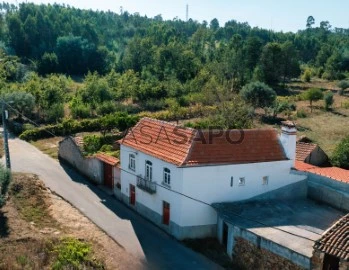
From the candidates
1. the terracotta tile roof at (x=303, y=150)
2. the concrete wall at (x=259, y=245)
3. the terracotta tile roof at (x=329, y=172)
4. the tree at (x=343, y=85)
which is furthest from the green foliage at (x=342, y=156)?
the tree at (x=343, y=85)

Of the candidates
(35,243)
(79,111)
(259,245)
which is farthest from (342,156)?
(79,111)

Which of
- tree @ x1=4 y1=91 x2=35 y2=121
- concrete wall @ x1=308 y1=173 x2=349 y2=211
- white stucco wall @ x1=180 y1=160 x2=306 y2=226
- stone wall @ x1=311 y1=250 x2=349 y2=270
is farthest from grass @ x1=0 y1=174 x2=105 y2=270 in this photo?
tree @ x1=4 y1=91 x2=35 y2=121

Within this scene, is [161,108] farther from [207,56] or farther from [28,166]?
[207,56]

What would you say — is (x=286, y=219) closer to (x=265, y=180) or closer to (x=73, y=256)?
(x=265, y=180)

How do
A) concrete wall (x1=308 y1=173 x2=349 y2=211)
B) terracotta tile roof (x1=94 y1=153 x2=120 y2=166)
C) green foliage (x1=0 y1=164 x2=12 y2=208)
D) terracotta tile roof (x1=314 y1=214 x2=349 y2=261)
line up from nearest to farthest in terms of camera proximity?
terracotta tile roof (x1=314 y1=214 x2=349 y2=261) → concrete wall (x1=308 y1=173 x2=349 y2=211) → green foliage (x1=0 y1=164 x2=12 y2=208) → terracotta tile roof (x1=94 y1=153 x2=120 y2=166)

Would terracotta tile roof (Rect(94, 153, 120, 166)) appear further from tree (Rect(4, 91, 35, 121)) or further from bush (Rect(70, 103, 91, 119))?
bush (Rect(70, 103, 91, 119))

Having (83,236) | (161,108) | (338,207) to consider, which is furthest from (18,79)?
(338,207)

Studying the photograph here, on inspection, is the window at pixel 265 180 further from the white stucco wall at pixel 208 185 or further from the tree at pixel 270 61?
the tree at pixel 270 61
